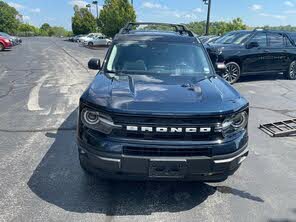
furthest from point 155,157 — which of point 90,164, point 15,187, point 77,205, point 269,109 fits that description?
point 269,109

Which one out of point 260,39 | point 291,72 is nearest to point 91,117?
point 260,39

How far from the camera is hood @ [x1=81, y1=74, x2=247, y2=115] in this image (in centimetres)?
327

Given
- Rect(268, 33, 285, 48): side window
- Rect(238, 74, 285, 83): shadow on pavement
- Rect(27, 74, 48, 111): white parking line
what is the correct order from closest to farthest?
Rect(27, 74, 48, 111): white parking line < Rect(268, 33, 285, 48): side window < Rect(238, 74, 285, 83): shadow on pavement

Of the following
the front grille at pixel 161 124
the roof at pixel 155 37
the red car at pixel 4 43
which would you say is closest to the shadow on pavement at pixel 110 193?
the front grille at pixel 161 124

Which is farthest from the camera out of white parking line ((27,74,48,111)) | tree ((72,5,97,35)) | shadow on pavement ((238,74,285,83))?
tree ((72,5,97,35))

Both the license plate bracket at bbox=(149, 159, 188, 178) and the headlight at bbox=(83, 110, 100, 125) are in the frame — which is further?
the headlight at bbox=(83, 110, 100, 125)

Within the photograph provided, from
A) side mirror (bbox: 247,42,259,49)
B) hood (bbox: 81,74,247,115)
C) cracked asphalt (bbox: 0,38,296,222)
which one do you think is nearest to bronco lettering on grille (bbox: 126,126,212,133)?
hood (bbox: 81,74,247,115)

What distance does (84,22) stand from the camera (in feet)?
227

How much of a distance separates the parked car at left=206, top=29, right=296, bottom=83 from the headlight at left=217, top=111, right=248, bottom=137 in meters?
6.85

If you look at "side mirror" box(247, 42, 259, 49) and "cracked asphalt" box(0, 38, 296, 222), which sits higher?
"side mirror" box(247, 42, 259, 49)

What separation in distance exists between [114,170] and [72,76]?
9.65 metres

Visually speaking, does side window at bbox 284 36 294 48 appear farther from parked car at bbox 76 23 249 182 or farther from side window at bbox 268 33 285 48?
parked car at bbox 76 23 249 182

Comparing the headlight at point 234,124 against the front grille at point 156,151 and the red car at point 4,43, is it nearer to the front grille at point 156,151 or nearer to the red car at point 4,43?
the front grille at point 156,151

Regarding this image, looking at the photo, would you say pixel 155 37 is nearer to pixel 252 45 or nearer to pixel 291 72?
pixel 252 45
